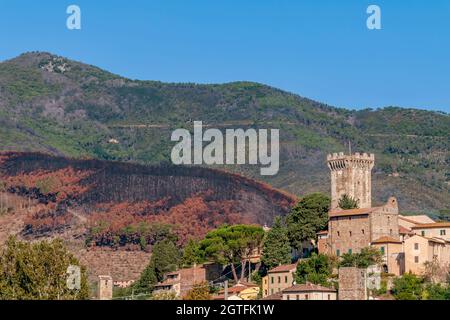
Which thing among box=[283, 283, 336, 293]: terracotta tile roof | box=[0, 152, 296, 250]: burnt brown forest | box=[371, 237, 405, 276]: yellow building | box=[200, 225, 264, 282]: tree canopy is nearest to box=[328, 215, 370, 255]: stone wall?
box=[371, 237, 405, 276]: yellow building

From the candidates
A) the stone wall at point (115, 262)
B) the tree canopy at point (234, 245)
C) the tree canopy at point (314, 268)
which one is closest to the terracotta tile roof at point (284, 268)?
the tree canopy at point (314, 268)

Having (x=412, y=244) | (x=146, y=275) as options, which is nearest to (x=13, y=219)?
(x=146, y=275)

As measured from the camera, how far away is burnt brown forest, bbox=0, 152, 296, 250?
150250 mm

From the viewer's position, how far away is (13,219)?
538 feet

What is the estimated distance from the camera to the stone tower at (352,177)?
360 feet

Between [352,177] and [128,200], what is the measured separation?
A: 67.2 metres

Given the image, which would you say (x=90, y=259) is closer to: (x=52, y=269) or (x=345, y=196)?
(x=345, y=196)

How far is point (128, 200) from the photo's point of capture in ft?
572

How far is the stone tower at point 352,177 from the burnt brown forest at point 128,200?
32002mm

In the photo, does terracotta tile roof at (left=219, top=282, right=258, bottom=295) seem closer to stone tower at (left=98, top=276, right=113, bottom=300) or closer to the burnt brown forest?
stone tower at (left=98, top=276, right=113, bottom=300)

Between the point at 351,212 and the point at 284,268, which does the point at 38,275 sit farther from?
the point at 351,212

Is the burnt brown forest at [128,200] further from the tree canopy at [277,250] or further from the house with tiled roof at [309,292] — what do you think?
the house with tiled roof at [309,292]

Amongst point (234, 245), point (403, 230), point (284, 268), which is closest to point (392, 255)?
point (403, 230)

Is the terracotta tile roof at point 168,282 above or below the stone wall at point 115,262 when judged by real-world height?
below
